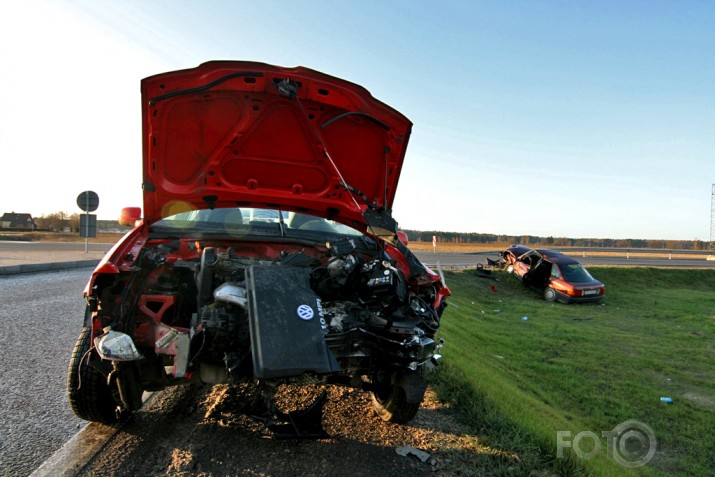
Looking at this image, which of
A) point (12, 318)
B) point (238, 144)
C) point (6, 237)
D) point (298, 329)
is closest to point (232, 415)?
point (298, 329)

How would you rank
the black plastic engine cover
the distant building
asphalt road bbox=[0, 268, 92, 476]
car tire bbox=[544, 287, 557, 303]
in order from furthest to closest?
the distant building < car tire bbox=[544, 287, 557, 303] < asphalt road bbox=[0, 268, 92, 476] < the black plastic engine cover

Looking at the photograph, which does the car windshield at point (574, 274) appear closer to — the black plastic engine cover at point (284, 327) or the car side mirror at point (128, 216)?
the car side mirror at point (128, 216)

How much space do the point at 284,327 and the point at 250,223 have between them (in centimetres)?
171

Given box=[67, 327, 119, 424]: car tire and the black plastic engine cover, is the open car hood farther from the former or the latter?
the black plastic engine cover

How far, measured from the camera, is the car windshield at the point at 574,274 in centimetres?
1578

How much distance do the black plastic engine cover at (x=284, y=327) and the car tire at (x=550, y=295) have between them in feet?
49.5

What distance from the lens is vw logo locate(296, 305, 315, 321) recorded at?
2.44 metres

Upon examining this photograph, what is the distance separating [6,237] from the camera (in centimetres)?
3516

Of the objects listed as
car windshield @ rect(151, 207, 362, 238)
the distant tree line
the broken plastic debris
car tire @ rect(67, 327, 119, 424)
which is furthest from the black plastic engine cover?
the distant tree line

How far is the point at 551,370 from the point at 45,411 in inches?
293

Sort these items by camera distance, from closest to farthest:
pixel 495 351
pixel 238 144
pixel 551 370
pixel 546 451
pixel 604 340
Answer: pixel 546 451
pixel 238 144
pixel 551 370
pixel 495 351
pixel 604 340

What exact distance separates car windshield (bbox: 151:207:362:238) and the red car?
45.0ft

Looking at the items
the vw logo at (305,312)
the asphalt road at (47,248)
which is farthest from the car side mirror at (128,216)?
the asphalt road at (47,248)

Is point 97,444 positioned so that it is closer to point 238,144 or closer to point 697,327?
point 238,144
